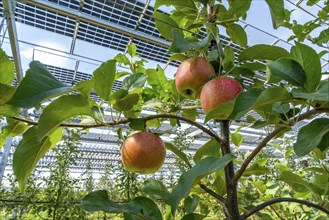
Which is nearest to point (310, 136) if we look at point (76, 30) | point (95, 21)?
point (95, 21)

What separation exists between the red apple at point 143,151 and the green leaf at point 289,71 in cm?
26

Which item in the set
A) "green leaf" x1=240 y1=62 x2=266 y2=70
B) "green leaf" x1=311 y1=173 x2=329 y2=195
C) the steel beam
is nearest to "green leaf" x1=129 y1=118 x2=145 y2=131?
"green leaf" x1=240 y1=62 x2=266 y2=70

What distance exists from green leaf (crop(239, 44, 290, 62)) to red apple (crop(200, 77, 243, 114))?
64mm

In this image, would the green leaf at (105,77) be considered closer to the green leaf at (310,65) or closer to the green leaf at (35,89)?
the green leaf at (35,89)

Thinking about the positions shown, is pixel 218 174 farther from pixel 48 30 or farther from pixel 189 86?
pixel 48 30

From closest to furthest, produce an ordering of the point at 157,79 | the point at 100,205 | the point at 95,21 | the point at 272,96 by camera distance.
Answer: the point at 272,96 → the point at 100,205 → the point at 157,79 → the point at 95,21

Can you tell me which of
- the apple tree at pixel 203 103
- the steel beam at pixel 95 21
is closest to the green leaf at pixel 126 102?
the apple tree at pixel 203 103

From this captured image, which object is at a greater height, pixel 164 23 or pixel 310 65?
pixel 164 23

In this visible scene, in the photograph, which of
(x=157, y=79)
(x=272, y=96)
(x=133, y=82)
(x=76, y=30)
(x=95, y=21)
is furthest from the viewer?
(x=76, y=30)

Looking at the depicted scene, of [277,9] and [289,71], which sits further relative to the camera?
[277,9]

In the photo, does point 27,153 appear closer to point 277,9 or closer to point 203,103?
point 203,103

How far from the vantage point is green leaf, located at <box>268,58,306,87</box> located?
32 centimetres

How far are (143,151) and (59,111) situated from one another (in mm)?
180

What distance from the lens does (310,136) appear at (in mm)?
343
